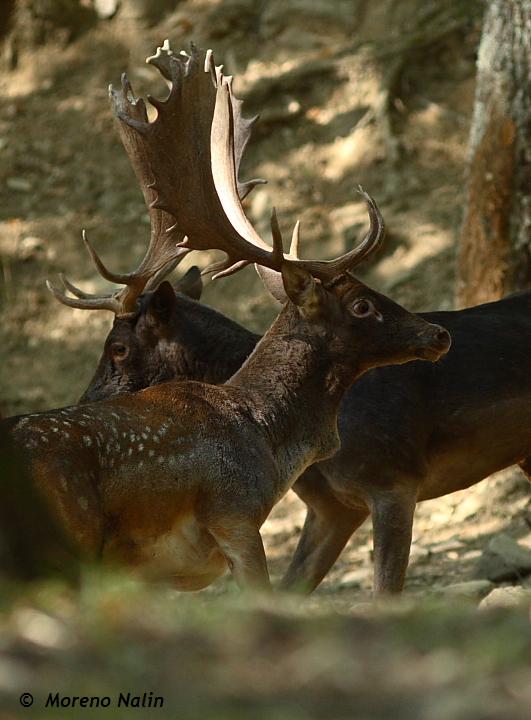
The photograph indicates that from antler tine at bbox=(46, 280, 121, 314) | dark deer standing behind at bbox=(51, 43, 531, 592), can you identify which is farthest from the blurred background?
antler tine at bbox=(46, 280, 121, 314)

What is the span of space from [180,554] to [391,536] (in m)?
1.79

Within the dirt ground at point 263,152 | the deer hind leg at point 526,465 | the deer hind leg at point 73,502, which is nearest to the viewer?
A: the deer hind leg at point 73,502

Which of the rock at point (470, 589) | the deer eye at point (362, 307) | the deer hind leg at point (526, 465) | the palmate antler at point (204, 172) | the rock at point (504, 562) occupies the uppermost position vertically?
the palmate antler at point (204, 172)

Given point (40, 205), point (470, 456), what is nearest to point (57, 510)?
point (470, 456)

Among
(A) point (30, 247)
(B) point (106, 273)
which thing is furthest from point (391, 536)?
(A) point (30, 247)

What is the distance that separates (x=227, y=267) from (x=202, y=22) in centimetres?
872

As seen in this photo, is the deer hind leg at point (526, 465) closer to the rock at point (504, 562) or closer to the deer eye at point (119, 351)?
the rock at point (504, 562)

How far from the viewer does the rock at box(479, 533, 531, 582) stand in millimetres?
8875

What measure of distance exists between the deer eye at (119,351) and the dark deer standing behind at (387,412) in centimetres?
2

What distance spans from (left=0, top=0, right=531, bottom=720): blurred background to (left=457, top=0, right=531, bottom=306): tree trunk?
1923 millimetres

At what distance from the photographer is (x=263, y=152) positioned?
14641 millimetres

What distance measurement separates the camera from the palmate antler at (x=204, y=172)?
7.39m

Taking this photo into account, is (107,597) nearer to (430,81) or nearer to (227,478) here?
(227,478)

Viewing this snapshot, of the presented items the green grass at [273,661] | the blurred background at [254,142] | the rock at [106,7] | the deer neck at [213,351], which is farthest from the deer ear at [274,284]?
the rock at [106,7]
